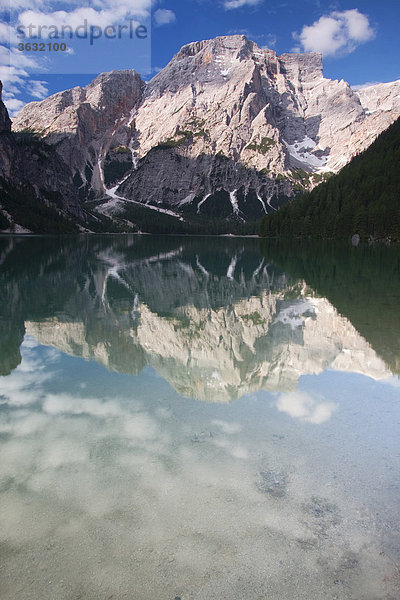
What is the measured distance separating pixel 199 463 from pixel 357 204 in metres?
127

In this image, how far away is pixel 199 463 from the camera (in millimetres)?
6145

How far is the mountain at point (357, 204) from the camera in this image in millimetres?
107062

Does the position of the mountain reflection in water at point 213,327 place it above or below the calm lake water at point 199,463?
below

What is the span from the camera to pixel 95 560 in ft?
14.0

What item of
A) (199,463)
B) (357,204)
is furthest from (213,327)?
(357,204)

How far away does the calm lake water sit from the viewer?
416 centimetres

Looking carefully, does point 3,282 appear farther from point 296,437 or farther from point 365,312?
point 296,437

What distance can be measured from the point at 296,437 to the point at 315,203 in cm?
14128

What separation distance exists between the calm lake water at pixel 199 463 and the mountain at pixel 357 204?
103764 mm

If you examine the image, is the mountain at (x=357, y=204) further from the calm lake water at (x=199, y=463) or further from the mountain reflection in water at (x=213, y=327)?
the calm lake water at (x=199, y=463)

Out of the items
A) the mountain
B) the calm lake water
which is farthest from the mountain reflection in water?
the mountain

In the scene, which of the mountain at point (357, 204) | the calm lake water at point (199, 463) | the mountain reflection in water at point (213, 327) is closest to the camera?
the calm lake water at point (199, 463)

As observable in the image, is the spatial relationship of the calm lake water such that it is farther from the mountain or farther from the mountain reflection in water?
the mountain

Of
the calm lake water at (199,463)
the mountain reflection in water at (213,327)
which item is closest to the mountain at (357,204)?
the mountain reflection in water at (213,327)
